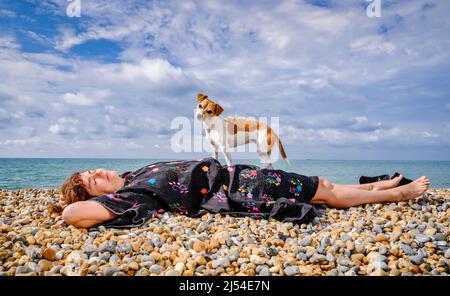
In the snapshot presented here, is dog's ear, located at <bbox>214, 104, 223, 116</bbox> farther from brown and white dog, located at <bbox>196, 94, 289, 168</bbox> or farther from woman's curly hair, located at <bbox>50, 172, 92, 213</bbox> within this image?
woman's curly hair, located at <bbox>50, 172, 92, 213</bbox>

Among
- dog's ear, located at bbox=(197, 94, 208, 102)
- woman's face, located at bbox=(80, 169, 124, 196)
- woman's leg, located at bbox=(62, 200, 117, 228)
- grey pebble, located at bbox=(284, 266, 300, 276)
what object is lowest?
grey pebble, located at bbox=(284, 266, 300, 276)

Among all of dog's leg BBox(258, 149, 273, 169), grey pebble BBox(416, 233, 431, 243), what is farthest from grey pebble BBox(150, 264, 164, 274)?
dog's leg BBox(258, 149, 273, 169)

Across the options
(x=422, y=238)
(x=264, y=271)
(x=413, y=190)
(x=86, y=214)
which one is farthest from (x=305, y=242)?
(x=413, y=190)

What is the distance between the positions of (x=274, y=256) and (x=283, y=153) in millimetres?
4711

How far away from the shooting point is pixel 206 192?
4.14 m

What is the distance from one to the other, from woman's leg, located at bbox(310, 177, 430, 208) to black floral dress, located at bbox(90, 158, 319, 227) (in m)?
0.18

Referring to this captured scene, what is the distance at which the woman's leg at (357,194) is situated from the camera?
Answer: 4.37 m

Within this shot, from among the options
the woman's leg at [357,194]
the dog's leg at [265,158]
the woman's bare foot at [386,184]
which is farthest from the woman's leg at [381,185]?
the dog's leg at [265,158]

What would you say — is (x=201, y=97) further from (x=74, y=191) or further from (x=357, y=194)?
(x=357, y=194)

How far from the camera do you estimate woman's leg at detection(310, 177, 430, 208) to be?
4367 mm

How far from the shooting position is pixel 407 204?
15.1 feet
